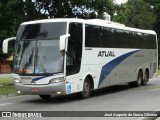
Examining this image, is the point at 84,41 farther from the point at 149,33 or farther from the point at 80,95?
the point at 149,33

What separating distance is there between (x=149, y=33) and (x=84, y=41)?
34.9 feet

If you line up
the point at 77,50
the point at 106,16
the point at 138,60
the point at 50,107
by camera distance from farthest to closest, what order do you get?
the point at 106,16
the point at 138,60
the point at 77,50
the point at 50,107

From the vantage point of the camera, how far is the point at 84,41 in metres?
17.8

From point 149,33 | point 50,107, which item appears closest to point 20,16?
point 149,33

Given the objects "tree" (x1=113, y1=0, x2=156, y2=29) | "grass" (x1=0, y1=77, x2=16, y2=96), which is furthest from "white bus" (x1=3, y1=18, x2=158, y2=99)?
"tree" (x1=113, y1=0, x2=156, y2=29)

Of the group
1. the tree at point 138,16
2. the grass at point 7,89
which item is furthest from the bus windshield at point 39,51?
the tree at point 138,16

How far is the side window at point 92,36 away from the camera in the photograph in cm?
1811

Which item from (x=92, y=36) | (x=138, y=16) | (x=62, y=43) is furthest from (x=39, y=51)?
(x=138, y=16)

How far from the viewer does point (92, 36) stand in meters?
18.6

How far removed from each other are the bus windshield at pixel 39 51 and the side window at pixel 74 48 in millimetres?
437

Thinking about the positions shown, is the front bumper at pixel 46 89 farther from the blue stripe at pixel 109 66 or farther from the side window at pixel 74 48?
the blue stripe at pixel 109 66

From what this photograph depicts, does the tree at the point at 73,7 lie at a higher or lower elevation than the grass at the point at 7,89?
higher

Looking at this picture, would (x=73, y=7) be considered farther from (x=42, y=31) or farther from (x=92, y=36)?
(x=42, y=31)

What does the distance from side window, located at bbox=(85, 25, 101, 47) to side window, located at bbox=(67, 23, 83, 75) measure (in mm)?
623
